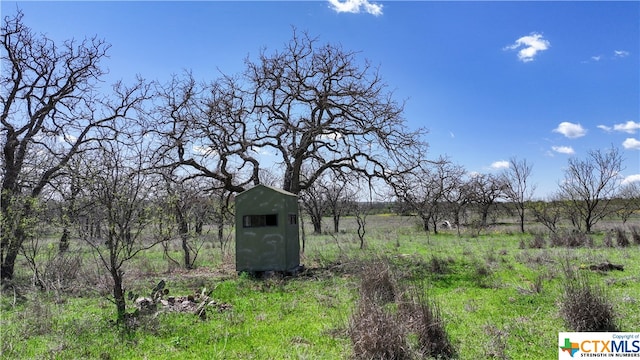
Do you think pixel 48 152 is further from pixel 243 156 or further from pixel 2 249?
pixel 243 156

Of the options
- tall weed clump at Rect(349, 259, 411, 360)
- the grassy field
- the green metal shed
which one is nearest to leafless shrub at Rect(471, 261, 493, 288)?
the grassy field

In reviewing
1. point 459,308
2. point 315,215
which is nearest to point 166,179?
point 459,308

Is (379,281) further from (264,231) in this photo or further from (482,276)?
(264,231)

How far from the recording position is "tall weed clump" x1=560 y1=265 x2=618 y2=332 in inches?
213

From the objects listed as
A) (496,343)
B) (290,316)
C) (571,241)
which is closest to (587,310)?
(496,343)

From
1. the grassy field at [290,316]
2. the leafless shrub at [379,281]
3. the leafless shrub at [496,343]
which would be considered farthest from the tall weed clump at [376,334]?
the leafless shrub at [379,281]

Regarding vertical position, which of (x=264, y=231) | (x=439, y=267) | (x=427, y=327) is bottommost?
(x=439, y=267)

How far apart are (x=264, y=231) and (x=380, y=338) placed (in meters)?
7.39

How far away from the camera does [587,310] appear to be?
18.0 feet

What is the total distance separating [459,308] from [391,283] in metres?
1.32

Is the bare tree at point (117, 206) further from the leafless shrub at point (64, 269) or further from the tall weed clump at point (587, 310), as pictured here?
the tall weed clump at point (587, 310)

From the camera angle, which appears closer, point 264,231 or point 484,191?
point 264,231

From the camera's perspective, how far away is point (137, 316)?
6.50m

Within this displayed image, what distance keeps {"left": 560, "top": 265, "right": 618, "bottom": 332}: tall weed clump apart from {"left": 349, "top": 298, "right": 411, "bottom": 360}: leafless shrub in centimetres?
258
